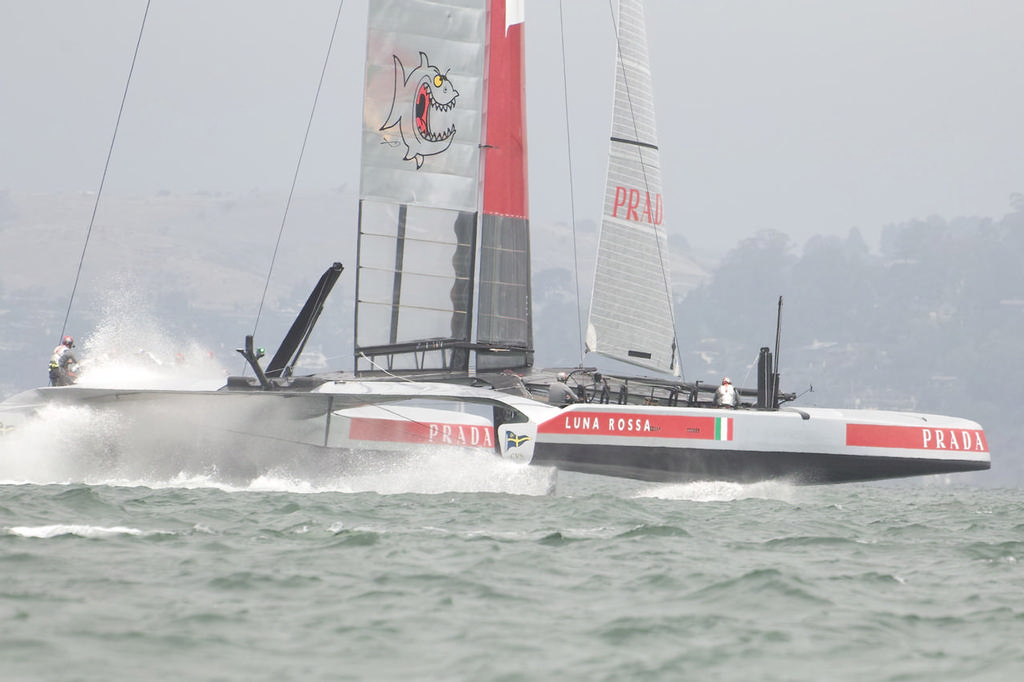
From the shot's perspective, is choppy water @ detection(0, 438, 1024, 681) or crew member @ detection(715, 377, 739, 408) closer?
choppy water @ detection(0, 438, 1024, 681)

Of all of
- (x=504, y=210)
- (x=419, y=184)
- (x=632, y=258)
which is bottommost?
(x=632, y=258)

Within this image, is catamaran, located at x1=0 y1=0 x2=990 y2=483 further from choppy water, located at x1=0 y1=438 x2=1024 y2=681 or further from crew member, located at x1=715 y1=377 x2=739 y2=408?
choppy water, located at x1=0 y1=438 x2=1024 y2=681

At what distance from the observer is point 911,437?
13.6 meters

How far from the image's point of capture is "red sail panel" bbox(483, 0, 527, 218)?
15273 millimetres

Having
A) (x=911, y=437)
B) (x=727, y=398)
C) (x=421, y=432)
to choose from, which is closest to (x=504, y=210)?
(x=421, y=432)

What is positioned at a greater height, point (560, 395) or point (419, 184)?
point (419, 184)

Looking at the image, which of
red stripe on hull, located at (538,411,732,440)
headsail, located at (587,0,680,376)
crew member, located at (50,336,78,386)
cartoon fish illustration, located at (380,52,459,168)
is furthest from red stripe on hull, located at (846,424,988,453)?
crew member, located at (50,336,78,386)

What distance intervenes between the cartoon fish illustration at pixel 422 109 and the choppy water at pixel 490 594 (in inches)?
197

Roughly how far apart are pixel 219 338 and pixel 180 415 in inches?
7422

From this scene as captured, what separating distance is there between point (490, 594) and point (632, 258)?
896 cm

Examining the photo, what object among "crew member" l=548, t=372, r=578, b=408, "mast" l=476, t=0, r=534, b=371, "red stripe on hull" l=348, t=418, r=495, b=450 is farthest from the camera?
"red stripe on hull" l=348, t=418, r=495, b=450

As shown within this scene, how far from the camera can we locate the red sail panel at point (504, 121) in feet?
50.1

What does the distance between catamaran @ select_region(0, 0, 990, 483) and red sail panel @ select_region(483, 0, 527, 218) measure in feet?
0.07

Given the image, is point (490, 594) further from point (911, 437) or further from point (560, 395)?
point (911, 437)
